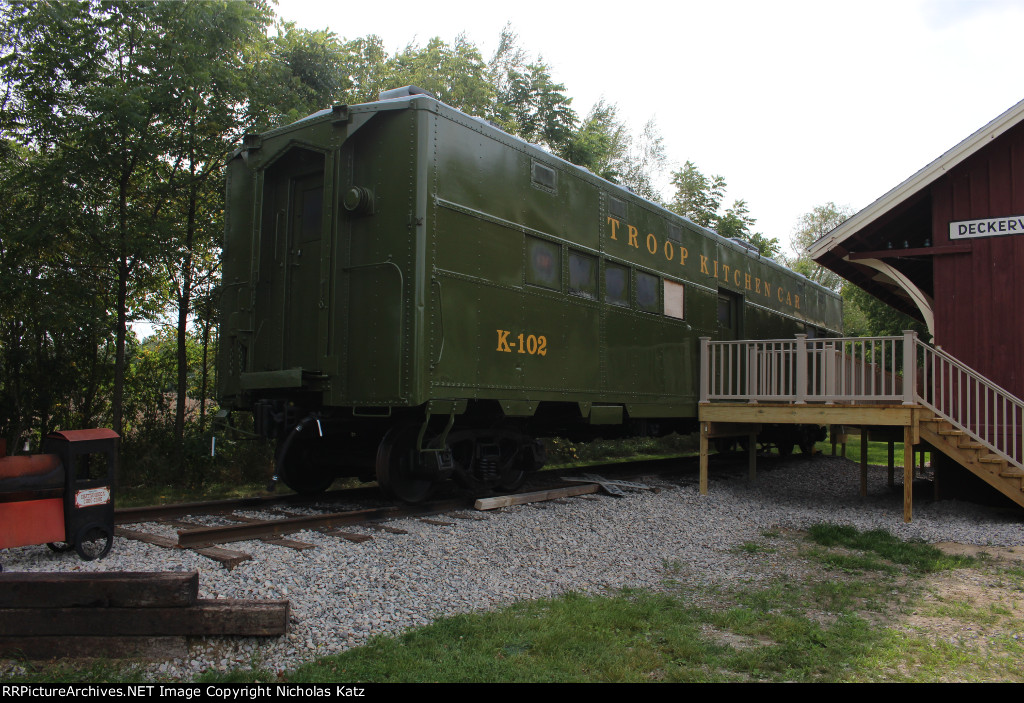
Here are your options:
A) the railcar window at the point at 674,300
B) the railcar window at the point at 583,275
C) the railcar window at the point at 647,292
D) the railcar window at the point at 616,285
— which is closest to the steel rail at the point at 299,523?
the railcar window at the point at 583,275

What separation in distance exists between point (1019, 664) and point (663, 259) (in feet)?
23.9

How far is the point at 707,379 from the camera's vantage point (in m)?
10.4

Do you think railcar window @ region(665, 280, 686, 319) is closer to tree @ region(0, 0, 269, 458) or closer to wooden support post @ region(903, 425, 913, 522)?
wooden support post @ region(903, 425, 913, 522)

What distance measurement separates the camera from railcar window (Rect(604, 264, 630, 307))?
8.96m

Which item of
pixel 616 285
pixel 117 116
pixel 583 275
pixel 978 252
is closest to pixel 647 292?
pixel 616 285

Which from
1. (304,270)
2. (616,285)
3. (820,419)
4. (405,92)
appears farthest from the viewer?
(616,285)

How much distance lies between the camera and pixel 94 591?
3309mm

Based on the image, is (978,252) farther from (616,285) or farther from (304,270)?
(304,270)

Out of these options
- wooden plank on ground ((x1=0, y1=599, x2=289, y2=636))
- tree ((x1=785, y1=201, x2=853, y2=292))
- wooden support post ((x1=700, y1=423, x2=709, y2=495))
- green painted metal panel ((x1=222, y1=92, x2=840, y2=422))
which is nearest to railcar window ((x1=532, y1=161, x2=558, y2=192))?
green painted metal panel ((x1=222, y1=92, x2=840, y2=422))

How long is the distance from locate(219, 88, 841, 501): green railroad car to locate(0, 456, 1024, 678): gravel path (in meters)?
1.09

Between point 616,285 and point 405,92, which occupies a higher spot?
point 405,92

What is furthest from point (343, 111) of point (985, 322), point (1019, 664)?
point (985, 322)

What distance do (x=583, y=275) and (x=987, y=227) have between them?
5.35 m
